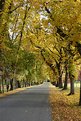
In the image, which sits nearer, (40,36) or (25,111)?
(25,111)

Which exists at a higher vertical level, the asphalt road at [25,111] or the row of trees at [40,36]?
the row of trees at [40,36]

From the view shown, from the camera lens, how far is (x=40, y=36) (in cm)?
4156

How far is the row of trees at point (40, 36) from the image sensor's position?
72.5ft

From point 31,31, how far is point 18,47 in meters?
8.45

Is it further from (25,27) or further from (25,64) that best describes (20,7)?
(25,64)

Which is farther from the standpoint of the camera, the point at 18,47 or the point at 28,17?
the point at 18,47

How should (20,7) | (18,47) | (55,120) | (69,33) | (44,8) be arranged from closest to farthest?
(55,120)
(69,33)
(44,8)
(20,7)
(18,47)

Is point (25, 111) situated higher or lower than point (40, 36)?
lower

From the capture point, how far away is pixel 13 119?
16.6 meters

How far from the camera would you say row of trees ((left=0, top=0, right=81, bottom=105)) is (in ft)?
72.5

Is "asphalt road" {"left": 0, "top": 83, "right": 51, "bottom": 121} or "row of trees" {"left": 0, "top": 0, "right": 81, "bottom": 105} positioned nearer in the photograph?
"asphalt road" {"left": 0, "top": 83, "right": 51, "bottom": 121}

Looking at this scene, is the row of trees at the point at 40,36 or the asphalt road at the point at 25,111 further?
the row of trees at the point at 40,36

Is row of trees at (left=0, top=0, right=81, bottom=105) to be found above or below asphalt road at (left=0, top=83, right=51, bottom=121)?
above

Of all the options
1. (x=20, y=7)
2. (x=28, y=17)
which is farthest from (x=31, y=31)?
(x=20, y=7)
